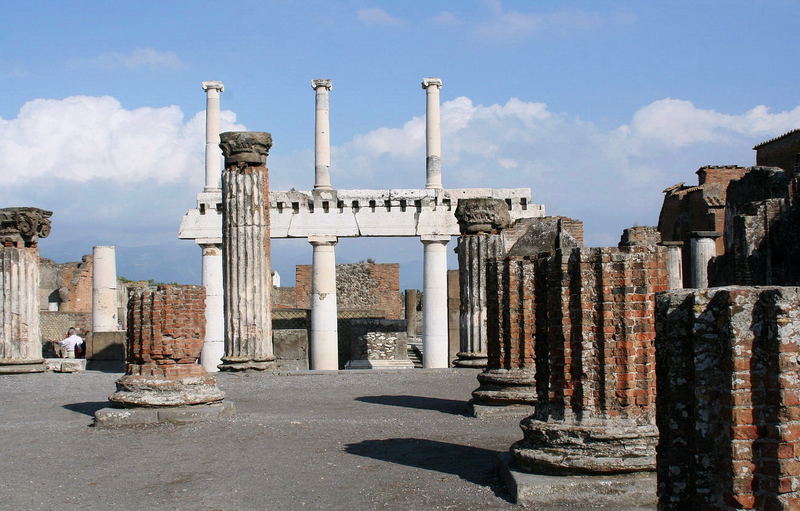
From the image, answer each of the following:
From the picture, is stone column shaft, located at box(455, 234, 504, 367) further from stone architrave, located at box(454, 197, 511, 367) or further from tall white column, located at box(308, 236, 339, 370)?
tall white column, located at box(308, 236, 339, 370)

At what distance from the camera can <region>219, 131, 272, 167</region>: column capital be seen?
14.2 meters

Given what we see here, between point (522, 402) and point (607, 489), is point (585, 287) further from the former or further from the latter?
point (522, 402)

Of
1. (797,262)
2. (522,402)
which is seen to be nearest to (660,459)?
(522,402)

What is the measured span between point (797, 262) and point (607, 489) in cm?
1260

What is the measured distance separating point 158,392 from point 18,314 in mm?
8081

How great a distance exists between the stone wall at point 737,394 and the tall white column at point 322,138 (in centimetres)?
2159

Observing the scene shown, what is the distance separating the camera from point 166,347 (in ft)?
31.9

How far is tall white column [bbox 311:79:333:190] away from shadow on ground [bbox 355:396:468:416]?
13.8 m

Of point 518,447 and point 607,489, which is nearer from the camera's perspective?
point 607,489

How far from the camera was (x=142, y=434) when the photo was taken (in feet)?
28.9

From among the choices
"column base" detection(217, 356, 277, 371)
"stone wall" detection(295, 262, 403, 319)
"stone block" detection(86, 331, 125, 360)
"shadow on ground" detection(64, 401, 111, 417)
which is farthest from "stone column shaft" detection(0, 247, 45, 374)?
"stone wall" detection(295, 262, 403, 319)

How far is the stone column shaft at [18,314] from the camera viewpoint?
53.0ft

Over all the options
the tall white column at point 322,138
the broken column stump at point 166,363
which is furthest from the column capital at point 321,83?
the broken column stump at point 166,363

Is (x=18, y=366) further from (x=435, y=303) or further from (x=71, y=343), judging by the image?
(x=435, y=303)
